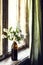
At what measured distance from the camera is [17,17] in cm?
239

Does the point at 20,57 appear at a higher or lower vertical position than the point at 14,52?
lower

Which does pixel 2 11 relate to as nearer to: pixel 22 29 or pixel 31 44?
pixel 22 29

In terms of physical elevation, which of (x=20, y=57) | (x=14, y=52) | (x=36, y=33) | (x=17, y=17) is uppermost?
(x=17, y=17)

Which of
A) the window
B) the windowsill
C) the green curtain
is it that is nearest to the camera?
the windowsill

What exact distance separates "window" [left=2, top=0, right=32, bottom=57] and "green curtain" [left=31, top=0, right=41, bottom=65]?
117 mm

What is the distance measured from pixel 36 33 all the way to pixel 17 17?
0.35 meters

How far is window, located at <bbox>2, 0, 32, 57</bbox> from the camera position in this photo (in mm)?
2158

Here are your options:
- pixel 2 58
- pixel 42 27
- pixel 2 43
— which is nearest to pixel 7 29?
pixel 2 43

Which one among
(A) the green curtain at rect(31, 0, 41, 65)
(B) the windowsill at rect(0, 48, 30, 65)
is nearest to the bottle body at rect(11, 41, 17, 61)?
(B) the windowsill at rect(0, 48, 30, 65)

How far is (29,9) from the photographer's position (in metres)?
2.43

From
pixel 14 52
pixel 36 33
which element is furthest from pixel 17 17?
pixel 14 52

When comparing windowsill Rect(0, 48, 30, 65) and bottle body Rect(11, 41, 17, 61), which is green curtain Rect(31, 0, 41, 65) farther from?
bottle body Rect(11, 41, 17, 61)

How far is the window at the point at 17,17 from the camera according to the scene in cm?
216

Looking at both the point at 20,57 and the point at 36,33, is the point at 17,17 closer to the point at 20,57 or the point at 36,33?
the point at 36,33
